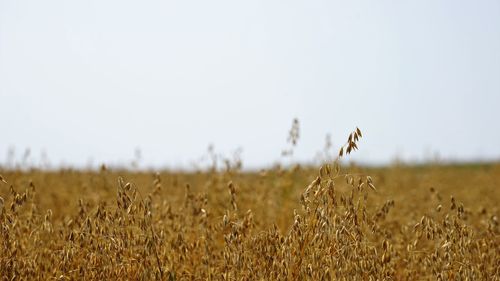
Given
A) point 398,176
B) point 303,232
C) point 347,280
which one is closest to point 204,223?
point 303,232

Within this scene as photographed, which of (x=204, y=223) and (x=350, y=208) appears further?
(x=204, y=223)

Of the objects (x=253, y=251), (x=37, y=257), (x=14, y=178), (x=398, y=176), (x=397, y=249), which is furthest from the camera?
(x=398, y=176)

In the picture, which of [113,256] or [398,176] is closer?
[113,256]

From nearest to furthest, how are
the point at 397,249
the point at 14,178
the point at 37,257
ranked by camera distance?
1. the point at 37,257
2. the point at 397,249
3. the point at 14,178

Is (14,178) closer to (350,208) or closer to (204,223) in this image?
(204,223)

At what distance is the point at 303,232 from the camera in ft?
11.7

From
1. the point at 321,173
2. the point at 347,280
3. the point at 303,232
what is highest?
the point at 321,173

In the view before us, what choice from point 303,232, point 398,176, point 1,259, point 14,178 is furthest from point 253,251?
point 398,176

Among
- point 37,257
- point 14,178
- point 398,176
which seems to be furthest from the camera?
point 398,176

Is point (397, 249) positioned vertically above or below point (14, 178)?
below

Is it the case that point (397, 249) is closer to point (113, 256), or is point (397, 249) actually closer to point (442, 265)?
point (442, 265)

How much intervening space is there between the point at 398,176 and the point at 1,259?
33.0ft

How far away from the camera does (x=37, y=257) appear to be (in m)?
3.96

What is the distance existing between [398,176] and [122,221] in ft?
32.2
